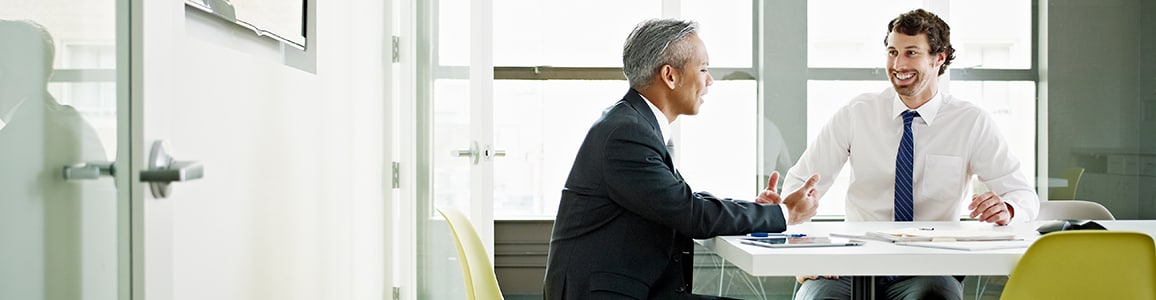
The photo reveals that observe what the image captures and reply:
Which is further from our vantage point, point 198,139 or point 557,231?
point 557,231

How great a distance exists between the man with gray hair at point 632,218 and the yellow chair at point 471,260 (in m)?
0.13

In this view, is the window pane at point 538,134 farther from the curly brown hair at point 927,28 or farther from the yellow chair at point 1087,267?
the yellow chair at point 1087,267

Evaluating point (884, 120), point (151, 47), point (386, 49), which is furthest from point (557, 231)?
point (386, 49)

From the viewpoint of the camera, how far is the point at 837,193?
13.6 ft

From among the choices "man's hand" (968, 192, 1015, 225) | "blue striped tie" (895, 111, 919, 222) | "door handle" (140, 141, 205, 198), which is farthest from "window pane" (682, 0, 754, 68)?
"door handle" (140, 141, 205, 198)

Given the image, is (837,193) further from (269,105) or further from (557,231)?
(269,105)

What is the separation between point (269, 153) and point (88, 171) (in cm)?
131

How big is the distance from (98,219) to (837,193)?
10.9 ft

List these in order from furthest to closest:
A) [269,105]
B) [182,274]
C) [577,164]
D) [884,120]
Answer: [884,120] < [269,105] < [577,164] < [182,274]

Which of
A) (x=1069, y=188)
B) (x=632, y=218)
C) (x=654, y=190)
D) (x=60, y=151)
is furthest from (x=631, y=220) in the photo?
(x=1069, y=188)

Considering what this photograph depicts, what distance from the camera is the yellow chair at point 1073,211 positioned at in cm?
325

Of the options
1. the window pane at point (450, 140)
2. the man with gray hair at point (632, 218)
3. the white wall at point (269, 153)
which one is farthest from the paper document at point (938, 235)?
the window pane at point (450, 140)

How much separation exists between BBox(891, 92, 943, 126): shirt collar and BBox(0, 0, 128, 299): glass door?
7.85 feet

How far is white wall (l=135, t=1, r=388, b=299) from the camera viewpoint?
1.81 m
